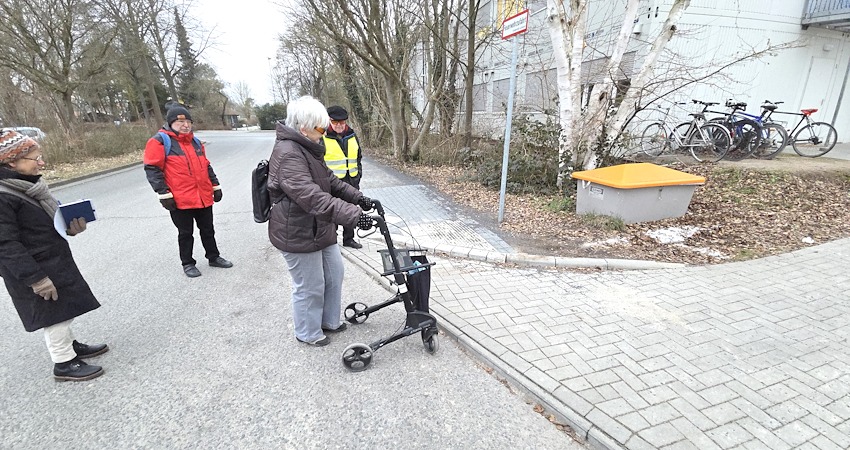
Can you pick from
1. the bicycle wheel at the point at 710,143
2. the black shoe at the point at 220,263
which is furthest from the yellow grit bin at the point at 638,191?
the black shoe at the point at 220,263

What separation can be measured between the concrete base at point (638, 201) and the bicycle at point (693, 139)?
307 centimetres

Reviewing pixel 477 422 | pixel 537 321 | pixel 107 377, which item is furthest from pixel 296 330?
pixel 537 321

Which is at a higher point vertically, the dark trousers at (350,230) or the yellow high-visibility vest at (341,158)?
the yellow high-visibility vest at (341,158)

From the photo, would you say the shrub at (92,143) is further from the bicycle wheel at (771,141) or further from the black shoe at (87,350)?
the bicycle wheel at (771,141)

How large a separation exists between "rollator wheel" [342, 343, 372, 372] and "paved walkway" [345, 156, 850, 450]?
2.49 feet

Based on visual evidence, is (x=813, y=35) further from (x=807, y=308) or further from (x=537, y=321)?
(x=537, y=321)

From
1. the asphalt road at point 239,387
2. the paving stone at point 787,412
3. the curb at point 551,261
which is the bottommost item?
the asphalt road at point 239,387

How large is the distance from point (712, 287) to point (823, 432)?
1862 millimetres

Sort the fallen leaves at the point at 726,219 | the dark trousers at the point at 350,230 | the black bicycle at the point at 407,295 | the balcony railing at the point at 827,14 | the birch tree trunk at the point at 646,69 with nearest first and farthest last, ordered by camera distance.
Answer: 1. the black bicycle at the point at 407,295
2. the fallen leaves at the point at 726,219
3. the dark trousers at the point at 350,230
4. the birch tree trunk at the point at 646,69
5. the balcony railing at the point at 827,14

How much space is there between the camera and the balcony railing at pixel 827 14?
30.5ft

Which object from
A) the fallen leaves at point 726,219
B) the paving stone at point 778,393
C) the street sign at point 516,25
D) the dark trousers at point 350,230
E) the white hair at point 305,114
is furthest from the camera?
the dark trousers at point 350,230

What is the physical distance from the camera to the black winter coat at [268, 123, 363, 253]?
239 centimetres

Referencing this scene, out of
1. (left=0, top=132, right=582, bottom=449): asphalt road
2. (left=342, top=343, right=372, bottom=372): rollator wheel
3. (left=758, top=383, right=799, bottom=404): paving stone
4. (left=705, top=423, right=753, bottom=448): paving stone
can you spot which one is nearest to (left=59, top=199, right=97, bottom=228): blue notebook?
(left=0, top=132, right=582, bottom=449): asphalt road

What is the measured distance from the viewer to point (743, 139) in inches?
316
